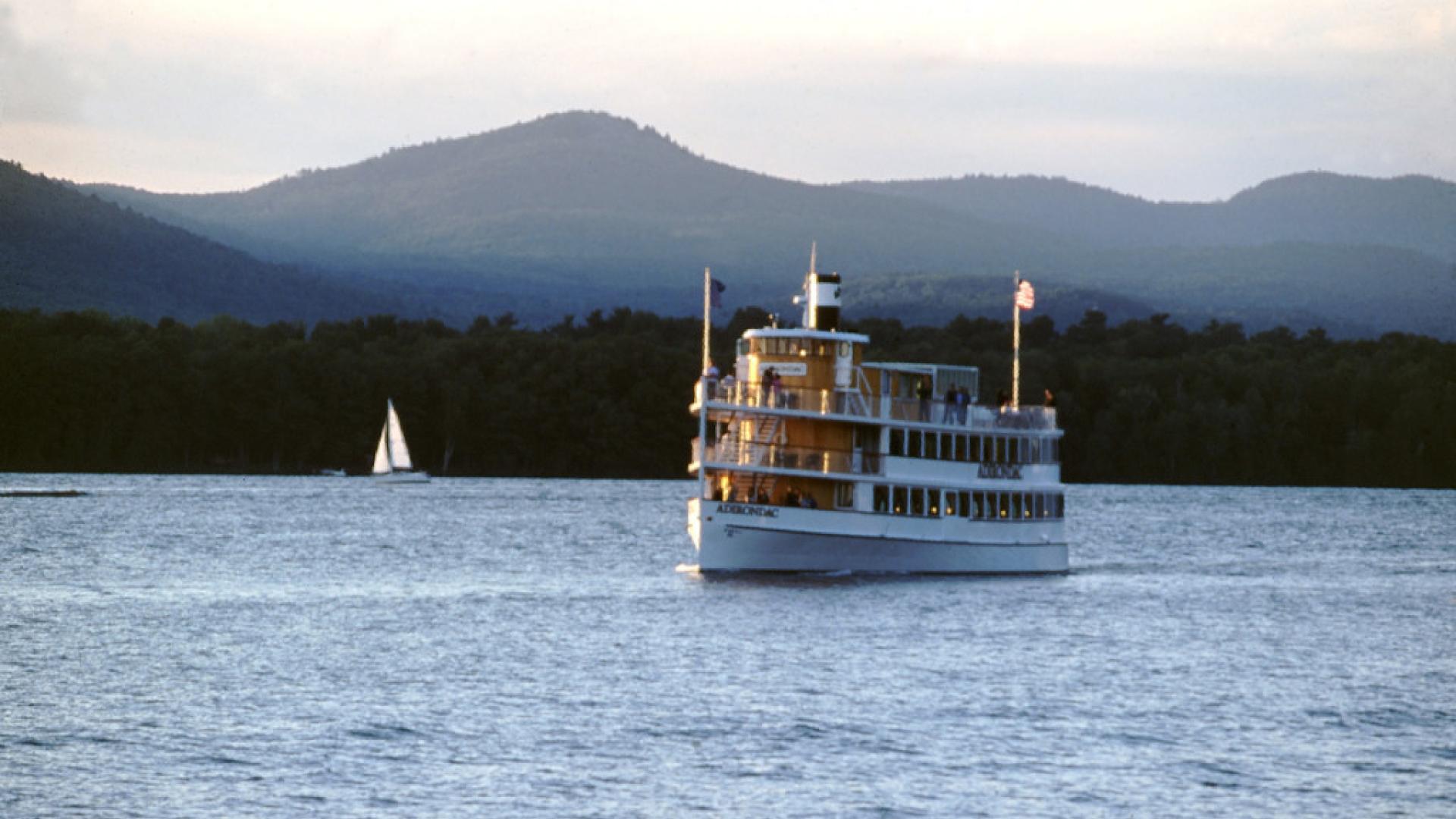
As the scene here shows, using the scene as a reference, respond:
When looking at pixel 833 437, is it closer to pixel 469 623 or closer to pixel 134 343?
pixel 469 623

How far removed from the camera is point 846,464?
73125 millimetres

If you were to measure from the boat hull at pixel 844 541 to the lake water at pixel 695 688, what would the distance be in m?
0.84

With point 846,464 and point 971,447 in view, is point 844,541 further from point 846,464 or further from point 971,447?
point 971,447

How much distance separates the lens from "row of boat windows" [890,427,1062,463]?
74.7 m

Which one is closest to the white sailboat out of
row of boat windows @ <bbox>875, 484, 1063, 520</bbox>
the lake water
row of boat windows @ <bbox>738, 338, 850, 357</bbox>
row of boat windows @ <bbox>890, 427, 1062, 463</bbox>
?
the lake water

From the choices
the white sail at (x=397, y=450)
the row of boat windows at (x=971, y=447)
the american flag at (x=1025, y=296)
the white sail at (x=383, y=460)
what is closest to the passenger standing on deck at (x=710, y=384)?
the row of boat windows at (x=971, y=447)

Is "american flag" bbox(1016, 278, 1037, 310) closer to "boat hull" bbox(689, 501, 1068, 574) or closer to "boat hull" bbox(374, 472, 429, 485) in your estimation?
"boat hull" bbox(689, 501, 1068, 574)

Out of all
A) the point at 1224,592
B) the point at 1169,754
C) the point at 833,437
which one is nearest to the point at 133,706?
the point at 1169,754

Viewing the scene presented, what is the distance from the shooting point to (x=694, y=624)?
212 feet

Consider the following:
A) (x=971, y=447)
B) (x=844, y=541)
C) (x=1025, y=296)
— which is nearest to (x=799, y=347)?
(x=844, y=541)

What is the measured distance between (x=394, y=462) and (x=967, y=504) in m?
114

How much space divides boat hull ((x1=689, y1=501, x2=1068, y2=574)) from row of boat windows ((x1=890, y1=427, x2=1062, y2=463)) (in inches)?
85.9

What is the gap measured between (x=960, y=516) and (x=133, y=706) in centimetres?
3523

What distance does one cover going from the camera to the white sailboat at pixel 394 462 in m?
184
